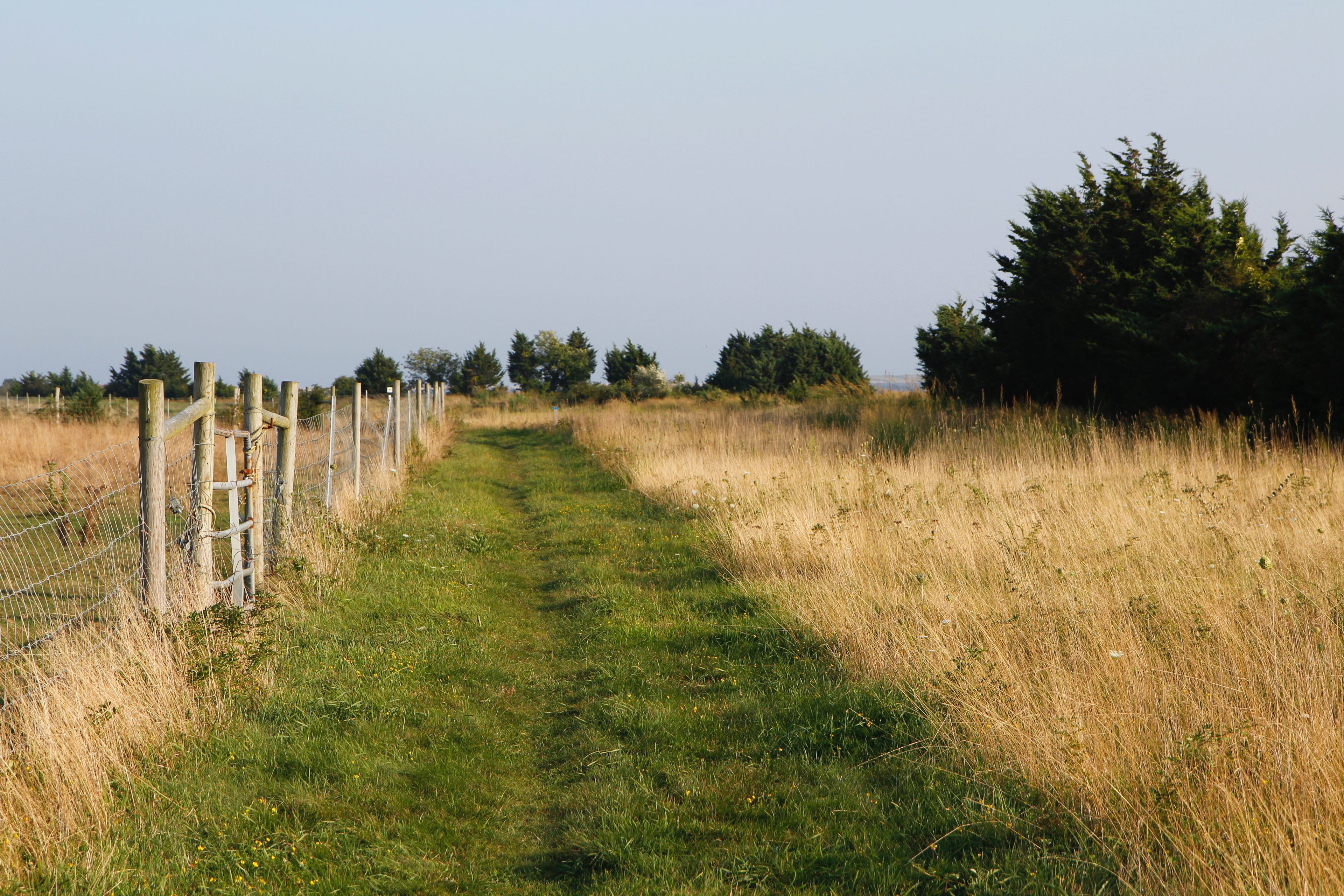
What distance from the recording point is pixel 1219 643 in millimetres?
4602

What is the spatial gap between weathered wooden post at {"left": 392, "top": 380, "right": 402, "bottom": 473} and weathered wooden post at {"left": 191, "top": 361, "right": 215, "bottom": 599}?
9.42 m

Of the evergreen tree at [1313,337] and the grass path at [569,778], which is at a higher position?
the evergreen tree at [1313,337]

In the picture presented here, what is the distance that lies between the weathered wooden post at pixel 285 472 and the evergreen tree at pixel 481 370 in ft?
208

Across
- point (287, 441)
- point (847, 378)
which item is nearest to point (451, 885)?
point (287, 441)

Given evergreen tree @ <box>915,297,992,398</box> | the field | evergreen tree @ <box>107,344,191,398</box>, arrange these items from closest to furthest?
the field < evergreen tree @ <box>915,297,992,398</box> < evergreen tree @ <box>107,344,191,398</box>

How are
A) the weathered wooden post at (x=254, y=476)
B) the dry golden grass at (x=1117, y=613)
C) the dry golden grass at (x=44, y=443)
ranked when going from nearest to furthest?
the dry golden grass at (x=1117, y=613) < the weathered wooden post at (x=254, y=476) < the dry golden grass at (x=44, y=443)

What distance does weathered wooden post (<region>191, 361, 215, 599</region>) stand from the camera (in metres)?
5.77

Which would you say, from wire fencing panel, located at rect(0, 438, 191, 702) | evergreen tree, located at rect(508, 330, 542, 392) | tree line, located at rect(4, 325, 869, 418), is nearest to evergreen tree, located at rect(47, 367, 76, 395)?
tree line, located at rect(4, 325, 869, 418)

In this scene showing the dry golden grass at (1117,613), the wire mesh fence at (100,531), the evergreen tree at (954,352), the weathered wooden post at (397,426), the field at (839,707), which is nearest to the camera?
the dry golden grass at (1117,613)

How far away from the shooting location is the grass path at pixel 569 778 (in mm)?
3398

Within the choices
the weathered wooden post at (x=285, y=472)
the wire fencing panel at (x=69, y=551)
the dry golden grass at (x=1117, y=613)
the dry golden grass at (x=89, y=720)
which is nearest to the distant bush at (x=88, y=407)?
the wire fencing panel at (x=69, y=551)

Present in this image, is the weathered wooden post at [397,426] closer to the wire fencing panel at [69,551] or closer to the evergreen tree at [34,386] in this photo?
the wire fencing panel at [69,551]

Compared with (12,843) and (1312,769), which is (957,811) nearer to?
(1312,769)

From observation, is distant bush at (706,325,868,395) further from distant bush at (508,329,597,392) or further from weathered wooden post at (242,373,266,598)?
weathered wooden post at (242,373,266,598)
